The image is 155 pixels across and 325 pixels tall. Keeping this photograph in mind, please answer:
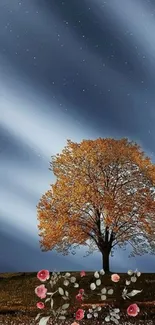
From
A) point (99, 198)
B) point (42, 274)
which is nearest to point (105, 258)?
point (99, 198)

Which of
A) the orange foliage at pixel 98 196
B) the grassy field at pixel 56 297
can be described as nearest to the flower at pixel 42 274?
the grassy field at pixel 56 297

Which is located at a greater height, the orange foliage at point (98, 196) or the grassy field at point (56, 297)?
the orange foliage at point (98, 196)

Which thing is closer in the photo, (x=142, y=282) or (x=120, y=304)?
(x=120, y=304)

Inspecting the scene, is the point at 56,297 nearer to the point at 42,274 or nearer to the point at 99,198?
the point at 99,198

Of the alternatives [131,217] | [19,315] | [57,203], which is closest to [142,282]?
[131,217]

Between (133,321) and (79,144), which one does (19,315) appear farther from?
(79,144)

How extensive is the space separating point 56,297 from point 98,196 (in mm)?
11872

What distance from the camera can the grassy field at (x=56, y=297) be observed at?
3003 cm

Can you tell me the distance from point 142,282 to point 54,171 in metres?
13.0

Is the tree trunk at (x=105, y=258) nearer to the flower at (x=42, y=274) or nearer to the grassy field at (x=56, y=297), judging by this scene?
the grassy field at (x=56, y=297)

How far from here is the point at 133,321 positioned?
86.9ft

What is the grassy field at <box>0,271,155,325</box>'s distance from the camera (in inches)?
1182

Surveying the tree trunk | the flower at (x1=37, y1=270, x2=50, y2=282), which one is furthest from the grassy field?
the flower at (x1=37, y1=270, x2=50, y2=282)

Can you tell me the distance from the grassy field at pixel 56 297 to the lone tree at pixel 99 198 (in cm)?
376
